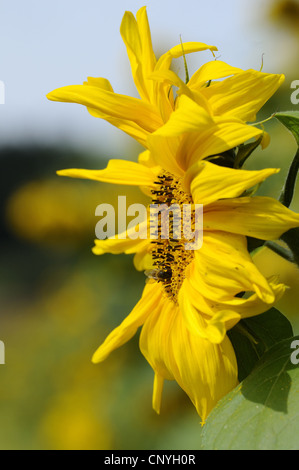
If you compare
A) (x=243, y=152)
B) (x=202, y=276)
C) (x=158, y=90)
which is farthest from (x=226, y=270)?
(x=158, y=90)

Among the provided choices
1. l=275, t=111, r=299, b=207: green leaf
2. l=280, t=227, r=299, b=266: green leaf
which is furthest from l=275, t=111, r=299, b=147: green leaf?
l=280, t=227, r=299, b=266: green leaf

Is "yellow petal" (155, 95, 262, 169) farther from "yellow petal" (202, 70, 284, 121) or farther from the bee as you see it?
the bee

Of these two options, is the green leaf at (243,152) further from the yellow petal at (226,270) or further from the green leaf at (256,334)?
the green leaf at (256,334)

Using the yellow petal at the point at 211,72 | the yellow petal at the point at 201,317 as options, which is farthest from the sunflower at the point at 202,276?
the yellow petal at the point at 211,72
